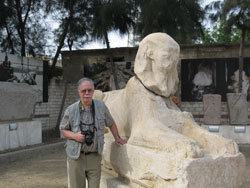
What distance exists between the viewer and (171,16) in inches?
340

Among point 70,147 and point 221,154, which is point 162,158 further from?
point 70,147

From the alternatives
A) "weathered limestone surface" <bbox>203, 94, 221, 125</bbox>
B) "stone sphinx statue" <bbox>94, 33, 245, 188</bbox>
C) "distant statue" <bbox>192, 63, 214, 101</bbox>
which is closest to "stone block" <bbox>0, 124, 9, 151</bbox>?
"stone sphinx statue" <bbox>94, 33, 245, 188</bbox>

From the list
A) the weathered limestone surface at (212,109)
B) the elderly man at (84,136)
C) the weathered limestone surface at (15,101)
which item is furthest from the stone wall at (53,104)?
the elderly man at (84,136)

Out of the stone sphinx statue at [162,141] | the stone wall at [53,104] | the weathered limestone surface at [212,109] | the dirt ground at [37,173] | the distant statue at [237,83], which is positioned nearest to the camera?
the stone sphinx statue at [162,141]

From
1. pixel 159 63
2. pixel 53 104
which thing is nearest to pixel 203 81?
pixel 53 104

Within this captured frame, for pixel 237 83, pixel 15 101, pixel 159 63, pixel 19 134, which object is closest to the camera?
pixel 159 63

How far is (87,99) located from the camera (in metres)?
2.45

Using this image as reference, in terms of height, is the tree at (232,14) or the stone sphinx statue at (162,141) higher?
the tree at (232,14)

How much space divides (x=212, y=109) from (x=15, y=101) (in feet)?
15.4

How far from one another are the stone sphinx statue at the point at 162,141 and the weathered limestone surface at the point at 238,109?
4.83 meters

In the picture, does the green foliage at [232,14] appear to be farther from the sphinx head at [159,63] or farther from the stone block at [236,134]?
the sphinx head at [159,63]

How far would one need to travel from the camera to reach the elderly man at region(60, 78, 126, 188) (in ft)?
7.95

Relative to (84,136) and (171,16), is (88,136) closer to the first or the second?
(84,136)

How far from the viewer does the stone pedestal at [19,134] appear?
20.2ft
